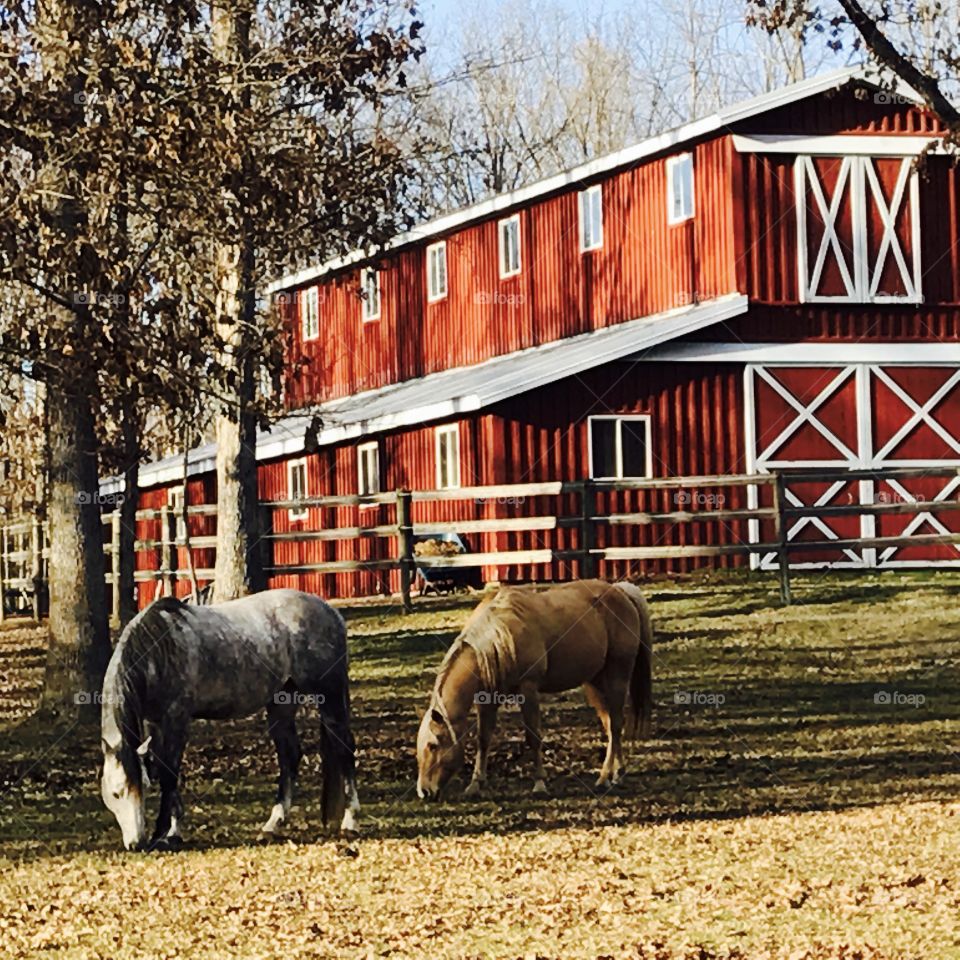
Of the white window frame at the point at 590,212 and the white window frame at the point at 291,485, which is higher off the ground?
the white window frame at the point at 590,212

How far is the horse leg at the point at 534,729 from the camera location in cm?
1423

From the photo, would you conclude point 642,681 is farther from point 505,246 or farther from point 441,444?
point 505,246

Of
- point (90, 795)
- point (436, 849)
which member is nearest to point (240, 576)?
point (90, 795)

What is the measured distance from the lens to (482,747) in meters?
14.2

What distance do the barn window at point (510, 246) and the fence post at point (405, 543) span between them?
29.8 ft

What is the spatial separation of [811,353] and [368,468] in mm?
7998

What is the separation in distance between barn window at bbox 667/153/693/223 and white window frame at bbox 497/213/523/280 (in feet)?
14.5

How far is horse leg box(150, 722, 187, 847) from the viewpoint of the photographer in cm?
1188

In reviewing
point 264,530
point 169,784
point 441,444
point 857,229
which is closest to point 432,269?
point 441,444

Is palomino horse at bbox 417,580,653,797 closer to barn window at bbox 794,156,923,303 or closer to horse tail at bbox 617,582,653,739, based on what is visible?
horse tail at bbox 617,582,653,739

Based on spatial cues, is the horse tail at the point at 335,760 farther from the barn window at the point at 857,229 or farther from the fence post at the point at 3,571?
the fence post at the point at 3,571

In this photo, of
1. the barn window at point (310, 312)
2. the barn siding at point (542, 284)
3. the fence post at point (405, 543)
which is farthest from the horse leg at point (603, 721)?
the barn window at point (310, 312)

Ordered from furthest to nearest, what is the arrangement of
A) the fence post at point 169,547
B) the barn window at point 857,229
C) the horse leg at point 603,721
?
the fence post at point 169,547, the barn window at point 857,229, the horse leg at point 603,721

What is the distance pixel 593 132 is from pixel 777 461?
32.4 metres
